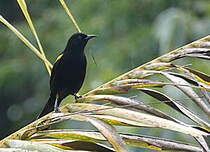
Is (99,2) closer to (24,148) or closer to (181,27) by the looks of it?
(181,27)

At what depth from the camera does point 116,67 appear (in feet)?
19.7

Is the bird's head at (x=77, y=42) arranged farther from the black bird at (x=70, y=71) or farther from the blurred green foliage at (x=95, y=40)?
the blurred green foliage at (x=95, y=40)

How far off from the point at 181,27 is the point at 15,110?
4.41 m

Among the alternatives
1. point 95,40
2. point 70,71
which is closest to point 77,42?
point 70,71

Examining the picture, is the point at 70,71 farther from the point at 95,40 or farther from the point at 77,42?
the point at 95,40

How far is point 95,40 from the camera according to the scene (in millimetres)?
6699

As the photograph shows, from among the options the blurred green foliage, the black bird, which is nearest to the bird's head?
the black bird

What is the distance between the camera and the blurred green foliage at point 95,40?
19.0 ft

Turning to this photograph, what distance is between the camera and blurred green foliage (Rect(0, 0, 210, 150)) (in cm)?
578

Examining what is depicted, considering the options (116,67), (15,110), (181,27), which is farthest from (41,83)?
(181,27)

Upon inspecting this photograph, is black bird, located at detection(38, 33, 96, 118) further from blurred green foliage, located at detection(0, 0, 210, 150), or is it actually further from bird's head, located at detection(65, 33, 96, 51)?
blurred green foliage, located at detection(0, 0, 210, 150)

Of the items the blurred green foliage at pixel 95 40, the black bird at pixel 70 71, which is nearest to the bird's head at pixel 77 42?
the black bird at pixel 70 71

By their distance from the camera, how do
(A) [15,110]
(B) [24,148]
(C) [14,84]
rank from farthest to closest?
1. (A) [15,110]
2. (C) [14,84]
3. (B) [24,148]

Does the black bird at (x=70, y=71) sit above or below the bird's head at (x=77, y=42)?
below
